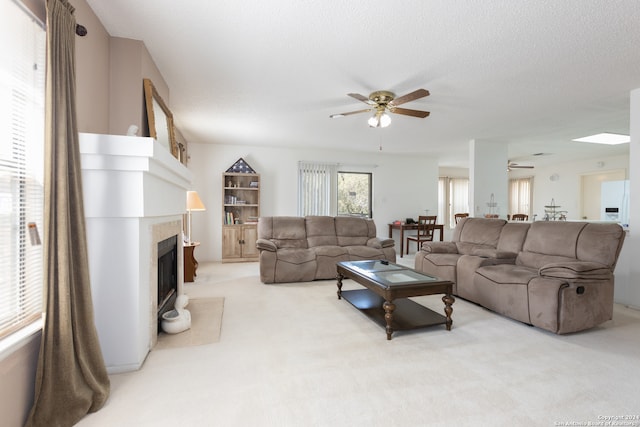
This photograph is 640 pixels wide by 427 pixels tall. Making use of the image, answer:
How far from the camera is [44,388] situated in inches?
56.2

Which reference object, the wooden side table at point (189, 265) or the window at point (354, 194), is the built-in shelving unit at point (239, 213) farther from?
the window at point (354, 194)

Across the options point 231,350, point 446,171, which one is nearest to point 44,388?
point 231,350

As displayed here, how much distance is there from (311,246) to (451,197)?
5.55 meters

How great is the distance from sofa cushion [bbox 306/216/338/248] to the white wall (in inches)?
53.8

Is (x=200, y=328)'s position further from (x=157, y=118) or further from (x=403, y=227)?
(x=403, y=227)

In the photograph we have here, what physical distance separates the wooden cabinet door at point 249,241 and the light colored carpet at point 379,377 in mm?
3147

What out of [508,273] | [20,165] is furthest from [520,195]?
[20,165]

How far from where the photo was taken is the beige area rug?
2.37 meters

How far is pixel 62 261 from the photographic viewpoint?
1.48m

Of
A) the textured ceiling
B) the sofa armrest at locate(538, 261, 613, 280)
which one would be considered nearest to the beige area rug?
the textured ceiling

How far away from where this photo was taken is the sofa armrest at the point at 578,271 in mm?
2498

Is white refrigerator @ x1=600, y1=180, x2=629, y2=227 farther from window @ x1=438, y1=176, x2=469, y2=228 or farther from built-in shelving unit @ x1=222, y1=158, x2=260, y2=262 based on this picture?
built-in shelving unit @ x1=222, y1=158, x2=260, y2=262

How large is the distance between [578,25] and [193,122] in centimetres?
443

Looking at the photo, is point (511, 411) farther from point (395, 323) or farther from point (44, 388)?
point (44, 388)
